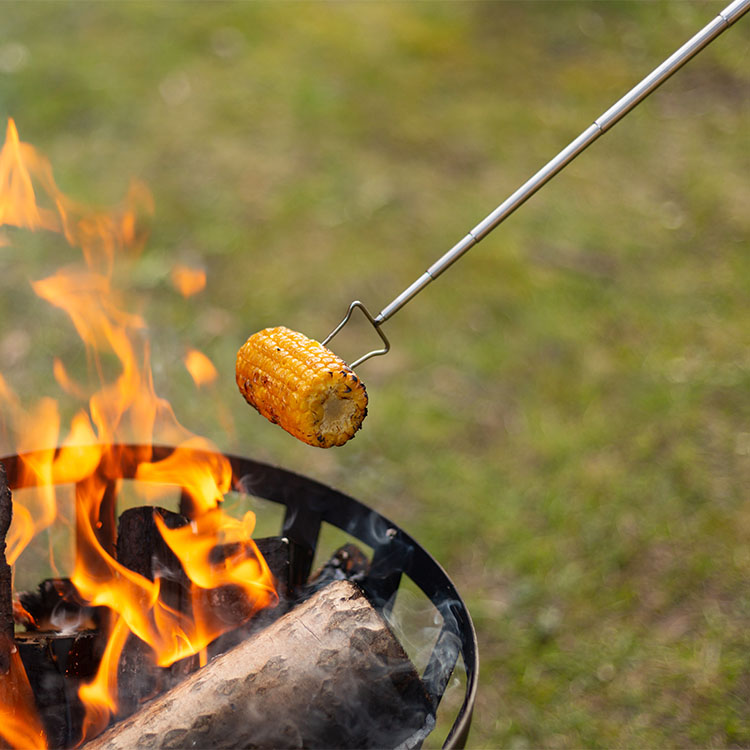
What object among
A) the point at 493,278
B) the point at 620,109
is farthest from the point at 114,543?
the point at 493,278

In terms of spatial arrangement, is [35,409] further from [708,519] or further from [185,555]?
[708,519]

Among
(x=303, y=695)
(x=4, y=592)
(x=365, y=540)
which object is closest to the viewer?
(x=303, y=695)

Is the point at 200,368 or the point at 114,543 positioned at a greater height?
the point at 114,543

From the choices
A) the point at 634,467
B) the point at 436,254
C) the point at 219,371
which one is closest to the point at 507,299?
the point at 436,254

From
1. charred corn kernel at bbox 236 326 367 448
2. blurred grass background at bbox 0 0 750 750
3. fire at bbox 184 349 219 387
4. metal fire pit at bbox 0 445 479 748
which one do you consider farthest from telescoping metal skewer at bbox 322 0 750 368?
fire at bbox 184 349 219 387

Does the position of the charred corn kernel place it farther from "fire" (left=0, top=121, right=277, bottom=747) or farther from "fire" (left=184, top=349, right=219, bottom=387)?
"fire" (left=184, top=349, right=219, bottom=387)

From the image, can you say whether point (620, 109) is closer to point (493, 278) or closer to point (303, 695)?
point (303, 695)
